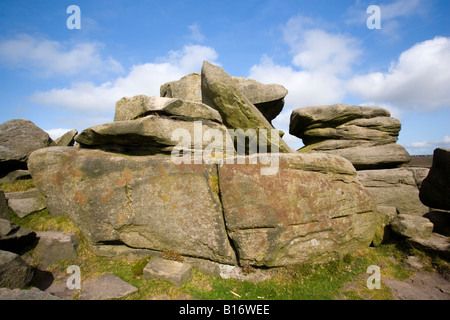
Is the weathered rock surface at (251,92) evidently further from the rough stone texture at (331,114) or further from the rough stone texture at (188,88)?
the rough stone texture at (331,114)

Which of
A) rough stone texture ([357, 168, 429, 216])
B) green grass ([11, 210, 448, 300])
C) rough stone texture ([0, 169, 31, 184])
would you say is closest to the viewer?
green grass ([11, 210, 448, 300])

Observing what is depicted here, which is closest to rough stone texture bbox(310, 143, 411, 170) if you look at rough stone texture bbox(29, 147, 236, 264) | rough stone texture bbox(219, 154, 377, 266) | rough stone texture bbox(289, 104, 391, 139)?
rough stone texture bbox(289, 104, 391, 139)

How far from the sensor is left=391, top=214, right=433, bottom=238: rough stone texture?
8.72 meters

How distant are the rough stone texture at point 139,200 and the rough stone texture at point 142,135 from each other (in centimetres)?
58

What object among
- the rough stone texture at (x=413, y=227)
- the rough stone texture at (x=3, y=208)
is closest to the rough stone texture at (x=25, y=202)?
the rough stone texture at (x=3, y=208)

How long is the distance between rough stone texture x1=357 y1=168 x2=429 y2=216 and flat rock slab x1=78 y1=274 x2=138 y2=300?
44.2 feet

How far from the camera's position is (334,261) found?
8.20 metres

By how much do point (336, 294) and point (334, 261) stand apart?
1.49 m

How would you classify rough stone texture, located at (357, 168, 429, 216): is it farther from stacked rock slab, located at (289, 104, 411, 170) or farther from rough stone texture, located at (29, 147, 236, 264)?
rough stone texture, located at (29, 147, 236, 264)

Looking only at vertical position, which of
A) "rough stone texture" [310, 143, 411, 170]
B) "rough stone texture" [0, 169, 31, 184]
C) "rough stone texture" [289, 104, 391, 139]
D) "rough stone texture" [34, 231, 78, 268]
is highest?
"rough stone texture" [289, 104, 391, 139]

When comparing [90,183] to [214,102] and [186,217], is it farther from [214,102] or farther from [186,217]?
[214,102]

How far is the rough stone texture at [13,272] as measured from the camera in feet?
20.3

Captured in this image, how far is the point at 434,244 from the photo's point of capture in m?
8.08
